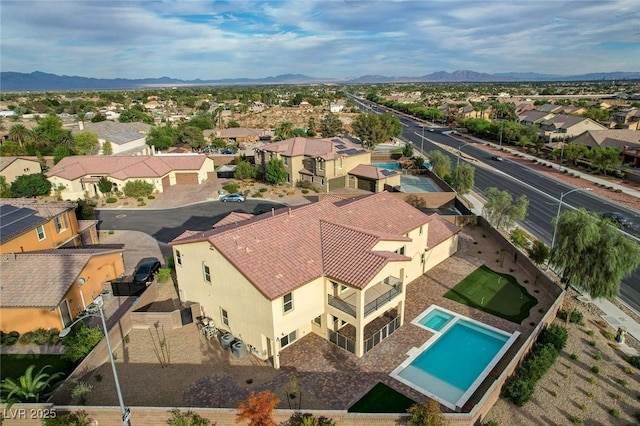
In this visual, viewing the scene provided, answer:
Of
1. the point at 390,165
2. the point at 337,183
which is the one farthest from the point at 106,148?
the point at 390,165

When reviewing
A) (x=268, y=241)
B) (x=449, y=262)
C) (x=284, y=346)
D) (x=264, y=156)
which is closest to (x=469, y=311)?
(x=449, y=262)

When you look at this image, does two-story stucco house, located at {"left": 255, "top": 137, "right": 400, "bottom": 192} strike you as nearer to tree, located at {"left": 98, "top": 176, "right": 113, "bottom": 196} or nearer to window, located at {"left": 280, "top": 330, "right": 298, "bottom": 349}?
tree, located at {"left": 98, "top": 176, "right": 113, "bottom": 196}

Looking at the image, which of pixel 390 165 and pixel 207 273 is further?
pixel 390 165

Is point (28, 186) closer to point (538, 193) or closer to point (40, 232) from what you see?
point (40, 232)

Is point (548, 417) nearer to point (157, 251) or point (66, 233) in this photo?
point (157, 251)

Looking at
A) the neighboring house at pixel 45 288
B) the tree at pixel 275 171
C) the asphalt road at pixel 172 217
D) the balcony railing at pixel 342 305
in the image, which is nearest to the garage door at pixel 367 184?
the tree at pixel 275 171

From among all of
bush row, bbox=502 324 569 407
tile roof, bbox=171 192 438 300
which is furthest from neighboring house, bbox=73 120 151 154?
bush row, bbox=502 324 569 407
